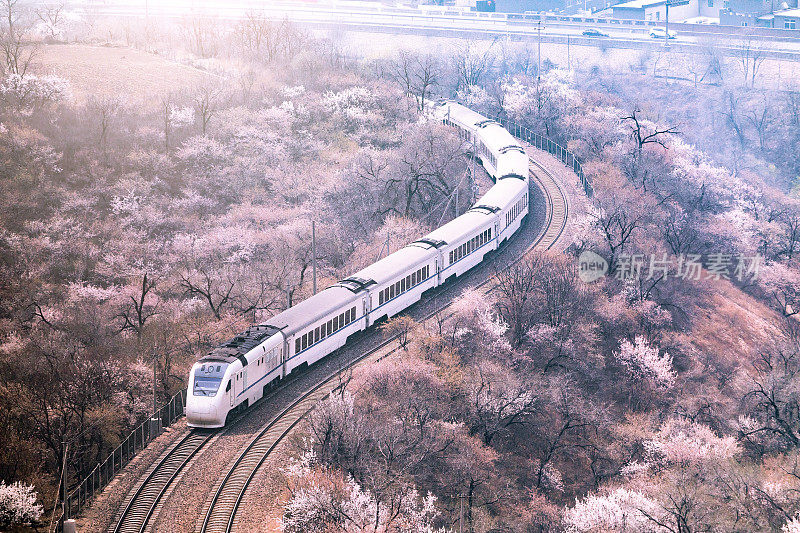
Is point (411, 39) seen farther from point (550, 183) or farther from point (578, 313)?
point (578, 313)

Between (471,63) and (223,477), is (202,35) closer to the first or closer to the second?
(471,63)

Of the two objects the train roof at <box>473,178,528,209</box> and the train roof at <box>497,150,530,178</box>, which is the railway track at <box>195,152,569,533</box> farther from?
the train roof at <box>497,150,530,178</box>

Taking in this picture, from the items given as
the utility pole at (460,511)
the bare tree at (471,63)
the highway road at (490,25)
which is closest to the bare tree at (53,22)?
the highway road at (490,25)

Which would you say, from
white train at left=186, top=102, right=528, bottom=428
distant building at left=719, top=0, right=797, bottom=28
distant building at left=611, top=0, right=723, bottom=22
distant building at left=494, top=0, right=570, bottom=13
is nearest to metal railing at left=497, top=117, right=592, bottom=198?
white train at left=186, top=102, right=528, bottom=428

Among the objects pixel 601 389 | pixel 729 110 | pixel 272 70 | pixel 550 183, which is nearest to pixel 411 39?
pixel 272 70

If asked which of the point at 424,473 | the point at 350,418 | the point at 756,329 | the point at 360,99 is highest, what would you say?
the point at 360,99
